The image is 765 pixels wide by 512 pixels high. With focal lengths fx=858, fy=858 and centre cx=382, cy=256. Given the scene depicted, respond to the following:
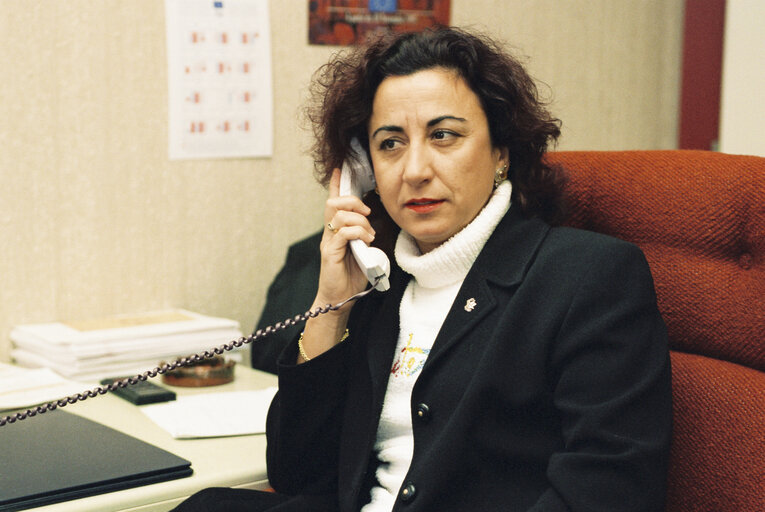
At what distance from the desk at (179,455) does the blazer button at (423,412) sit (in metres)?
0.28

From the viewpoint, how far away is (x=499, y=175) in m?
1.44

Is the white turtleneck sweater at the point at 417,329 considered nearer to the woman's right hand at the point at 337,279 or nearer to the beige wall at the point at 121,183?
the woman's right hand at the point at 337,279

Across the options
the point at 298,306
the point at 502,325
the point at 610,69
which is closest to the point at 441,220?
the point at 502,325

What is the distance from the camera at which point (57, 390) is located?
1594mm

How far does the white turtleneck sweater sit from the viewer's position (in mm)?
1356

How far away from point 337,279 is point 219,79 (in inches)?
30.4

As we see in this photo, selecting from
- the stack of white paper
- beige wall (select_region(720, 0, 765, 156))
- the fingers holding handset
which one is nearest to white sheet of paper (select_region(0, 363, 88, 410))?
the stack of white paper

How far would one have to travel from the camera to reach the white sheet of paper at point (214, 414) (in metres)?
1.48

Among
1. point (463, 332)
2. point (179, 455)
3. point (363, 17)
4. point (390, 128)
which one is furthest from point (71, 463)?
Result: point (363, 17)

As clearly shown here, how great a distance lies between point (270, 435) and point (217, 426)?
14cm

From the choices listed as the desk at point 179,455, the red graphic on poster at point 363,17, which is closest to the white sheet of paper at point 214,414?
the desk at point 179,455

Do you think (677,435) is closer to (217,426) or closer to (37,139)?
(217,426)

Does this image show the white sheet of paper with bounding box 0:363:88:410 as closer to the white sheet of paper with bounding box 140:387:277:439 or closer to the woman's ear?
the white sheet of paper with bounding box 140:387:277:439

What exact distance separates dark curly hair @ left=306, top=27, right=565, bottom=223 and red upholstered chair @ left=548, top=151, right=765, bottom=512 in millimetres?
139
